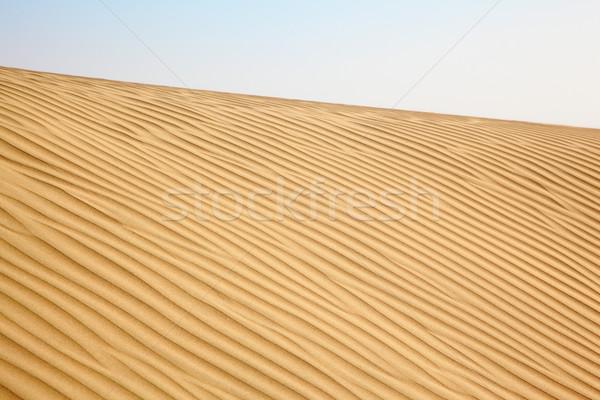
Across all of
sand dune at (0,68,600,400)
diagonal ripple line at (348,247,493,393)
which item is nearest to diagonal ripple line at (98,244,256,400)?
sand dune at (0,68,600,400)

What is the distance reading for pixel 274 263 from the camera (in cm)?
299

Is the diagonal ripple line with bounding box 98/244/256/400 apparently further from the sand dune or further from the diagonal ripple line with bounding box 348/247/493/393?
the diagonal ripple line with bounding box 348/247/493/393

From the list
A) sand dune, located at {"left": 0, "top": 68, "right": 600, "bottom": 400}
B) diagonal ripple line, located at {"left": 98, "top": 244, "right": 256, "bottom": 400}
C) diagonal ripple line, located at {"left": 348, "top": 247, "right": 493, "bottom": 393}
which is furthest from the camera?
diagonal ripple line, located at {"left": 348, "top": 247, "right": 493, "bottom": 393}

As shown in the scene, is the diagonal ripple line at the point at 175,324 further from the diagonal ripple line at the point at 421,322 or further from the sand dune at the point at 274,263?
the diagonal ripple line at the point at 421,322

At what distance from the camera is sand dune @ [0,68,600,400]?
7.23 ft

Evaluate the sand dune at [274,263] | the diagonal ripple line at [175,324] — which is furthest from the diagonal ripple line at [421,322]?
the diagonal ripple line at [175,324]

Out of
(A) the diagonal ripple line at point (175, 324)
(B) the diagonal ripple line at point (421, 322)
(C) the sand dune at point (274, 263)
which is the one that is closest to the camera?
(A) the diagonal ripple line at point (175, 324)

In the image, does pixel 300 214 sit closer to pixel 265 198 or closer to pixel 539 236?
pixel 265 198

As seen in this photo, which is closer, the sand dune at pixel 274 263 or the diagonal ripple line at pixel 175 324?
the diagonal ripple line at pixel 175 324

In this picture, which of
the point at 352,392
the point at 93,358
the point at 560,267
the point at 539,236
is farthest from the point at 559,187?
the point at 93,358

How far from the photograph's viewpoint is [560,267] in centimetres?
369

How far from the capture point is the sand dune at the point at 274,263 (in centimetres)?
221

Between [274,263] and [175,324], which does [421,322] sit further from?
[175,324]

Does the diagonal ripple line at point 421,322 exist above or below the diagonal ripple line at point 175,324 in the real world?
above
